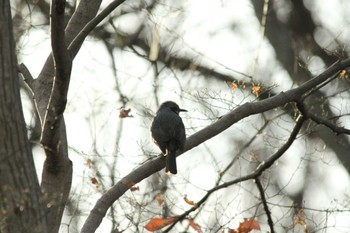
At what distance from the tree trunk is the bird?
130 inches

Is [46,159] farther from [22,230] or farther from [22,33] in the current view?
[22,33]

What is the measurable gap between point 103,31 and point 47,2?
1091 millimetres

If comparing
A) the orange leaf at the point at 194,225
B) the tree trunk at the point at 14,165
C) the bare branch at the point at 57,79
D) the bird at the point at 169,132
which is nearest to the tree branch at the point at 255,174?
the orange leaf at the point at 194,225

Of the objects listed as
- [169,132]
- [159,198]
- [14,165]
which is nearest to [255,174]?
[14,165]

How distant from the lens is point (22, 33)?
12.4m

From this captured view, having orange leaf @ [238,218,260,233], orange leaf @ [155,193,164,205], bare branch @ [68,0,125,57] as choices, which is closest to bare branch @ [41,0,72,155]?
bare branch @ [68,0,125,57]

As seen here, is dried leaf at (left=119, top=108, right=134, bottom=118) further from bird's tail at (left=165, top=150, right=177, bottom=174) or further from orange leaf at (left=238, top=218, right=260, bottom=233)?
orange leaf at (left=238, top=218, right=260, bottom=233)

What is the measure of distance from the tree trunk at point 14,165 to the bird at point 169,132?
3302 millimetres

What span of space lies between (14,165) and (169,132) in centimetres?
428

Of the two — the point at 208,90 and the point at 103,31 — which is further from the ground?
the point at 103,31

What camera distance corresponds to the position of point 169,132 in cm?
981

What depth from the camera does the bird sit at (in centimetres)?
933

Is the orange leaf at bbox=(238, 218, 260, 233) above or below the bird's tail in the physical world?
below

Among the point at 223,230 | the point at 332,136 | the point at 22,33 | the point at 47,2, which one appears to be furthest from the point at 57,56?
the point at 47,2
